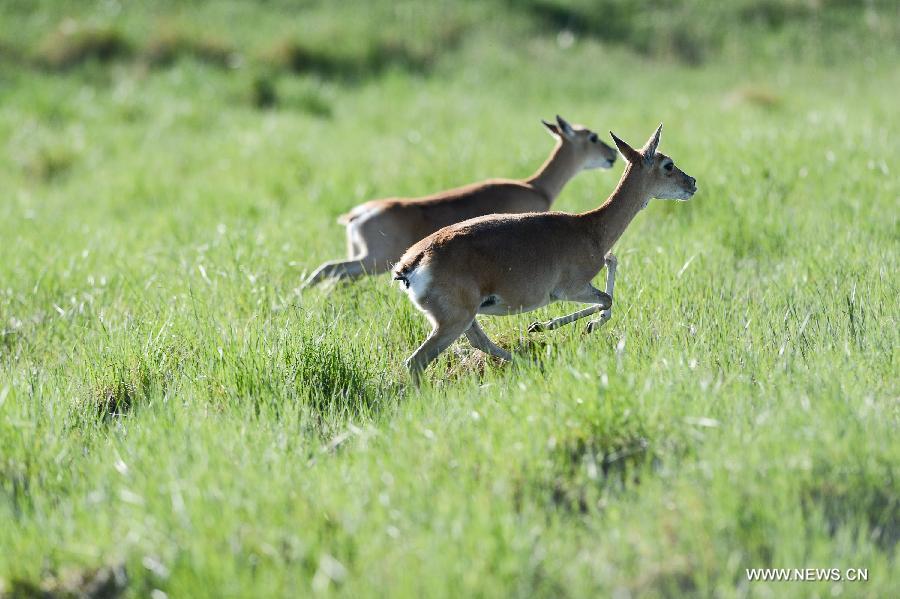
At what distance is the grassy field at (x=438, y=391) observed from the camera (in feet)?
10.8

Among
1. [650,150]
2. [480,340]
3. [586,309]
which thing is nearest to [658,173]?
[650,150]

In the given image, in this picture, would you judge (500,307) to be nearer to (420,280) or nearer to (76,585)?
(420,280)

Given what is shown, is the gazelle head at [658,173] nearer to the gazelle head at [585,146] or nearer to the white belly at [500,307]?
the white belly at [500,307]

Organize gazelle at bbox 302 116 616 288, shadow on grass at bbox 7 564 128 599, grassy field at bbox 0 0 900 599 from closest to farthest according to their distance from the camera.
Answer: grassy field at bbox 0 0 900 599 → shadow on grass at bbox 7 564 128 599 → gazelle at bbox 302 116 616 288

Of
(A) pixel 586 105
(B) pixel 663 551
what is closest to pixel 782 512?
(B) pixel 663 551

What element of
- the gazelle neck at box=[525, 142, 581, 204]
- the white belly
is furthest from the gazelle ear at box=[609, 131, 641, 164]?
the gazelle neck at box=[525, 142, 581, 204]

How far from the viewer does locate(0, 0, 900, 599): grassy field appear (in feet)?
10.8

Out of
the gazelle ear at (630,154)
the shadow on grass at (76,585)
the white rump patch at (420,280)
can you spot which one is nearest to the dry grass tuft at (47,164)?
the gazelle ear at (630,154)

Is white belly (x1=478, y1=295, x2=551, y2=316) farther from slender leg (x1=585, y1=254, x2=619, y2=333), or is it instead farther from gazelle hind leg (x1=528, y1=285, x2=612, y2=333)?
slender leg (x1=585, y1=254, x2=619, y2=333)

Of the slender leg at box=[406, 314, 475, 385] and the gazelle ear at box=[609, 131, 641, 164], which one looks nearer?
the slender leg at box=[406, 314, 475, 385]

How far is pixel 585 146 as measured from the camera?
788 cm

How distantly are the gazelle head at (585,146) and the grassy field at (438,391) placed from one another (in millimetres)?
441

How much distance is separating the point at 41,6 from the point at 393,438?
52.5 ft

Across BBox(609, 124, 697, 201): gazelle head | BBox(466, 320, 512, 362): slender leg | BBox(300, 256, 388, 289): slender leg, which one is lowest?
BBox(300, 256, 388, 289): slender leg
